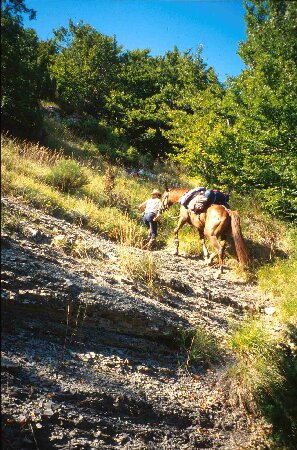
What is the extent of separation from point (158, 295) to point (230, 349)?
4.67 ft

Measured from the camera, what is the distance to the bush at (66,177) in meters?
9.09

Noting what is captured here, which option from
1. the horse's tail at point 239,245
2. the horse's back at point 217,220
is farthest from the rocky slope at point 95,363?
the horse's back at point 217,220

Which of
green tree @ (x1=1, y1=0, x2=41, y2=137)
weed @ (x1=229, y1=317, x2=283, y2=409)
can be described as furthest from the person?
green tree @ (x1=1, y1=0, x2=41, y2=137)

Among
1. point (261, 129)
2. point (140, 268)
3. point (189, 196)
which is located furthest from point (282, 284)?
point (261, 129)

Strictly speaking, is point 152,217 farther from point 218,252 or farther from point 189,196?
point 218,252

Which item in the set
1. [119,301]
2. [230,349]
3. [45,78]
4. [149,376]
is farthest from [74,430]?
[45,78]

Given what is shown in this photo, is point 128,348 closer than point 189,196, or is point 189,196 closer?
point 128,348

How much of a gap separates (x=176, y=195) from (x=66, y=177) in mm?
3320

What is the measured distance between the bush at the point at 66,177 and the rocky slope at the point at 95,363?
3855 mm

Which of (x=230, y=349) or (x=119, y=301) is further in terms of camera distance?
(x=230, y=349)

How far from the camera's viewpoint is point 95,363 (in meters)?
3.78

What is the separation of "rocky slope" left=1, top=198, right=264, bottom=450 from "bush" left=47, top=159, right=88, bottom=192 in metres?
3.85

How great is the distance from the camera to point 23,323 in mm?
3568

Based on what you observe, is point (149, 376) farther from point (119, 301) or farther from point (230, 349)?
point (230, 349)
